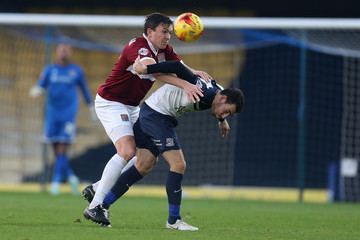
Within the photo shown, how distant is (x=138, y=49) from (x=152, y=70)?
0.45 m

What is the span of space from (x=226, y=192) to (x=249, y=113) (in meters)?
2.18

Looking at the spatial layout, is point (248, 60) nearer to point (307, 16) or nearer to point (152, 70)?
point (307, 16)

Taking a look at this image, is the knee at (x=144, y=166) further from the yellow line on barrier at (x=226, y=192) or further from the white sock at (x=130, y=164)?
the yellow line on barrier at (x=226, y=192)

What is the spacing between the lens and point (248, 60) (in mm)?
20500

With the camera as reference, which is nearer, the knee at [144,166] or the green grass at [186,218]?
the green grass at [186,218]

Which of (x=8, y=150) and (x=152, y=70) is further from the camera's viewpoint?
(x=8, y=150)

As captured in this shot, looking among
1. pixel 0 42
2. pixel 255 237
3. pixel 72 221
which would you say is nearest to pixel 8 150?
pixel 0 42

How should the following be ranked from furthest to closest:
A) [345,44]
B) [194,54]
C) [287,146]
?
[194,54]
[287,146]
[345,44]

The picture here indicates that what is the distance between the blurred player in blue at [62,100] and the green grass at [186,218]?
2280 millimetres

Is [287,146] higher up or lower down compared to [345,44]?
lower down

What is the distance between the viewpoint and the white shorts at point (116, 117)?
988 cm

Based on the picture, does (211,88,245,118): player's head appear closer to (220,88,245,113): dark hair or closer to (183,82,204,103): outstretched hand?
(220,88,245,113): dark hair

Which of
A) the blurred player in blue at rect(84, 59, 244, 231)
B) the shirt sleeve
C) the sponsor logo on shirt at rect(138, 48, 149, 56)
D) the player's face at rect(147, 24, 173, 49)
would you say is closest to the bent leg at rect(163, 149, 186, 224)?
the blurred player in blue at rect(84, 59, 244, 231)

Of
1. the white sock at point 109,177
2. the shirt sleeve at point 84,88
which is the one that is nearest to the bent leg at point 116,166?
the white sock at point 109,177
